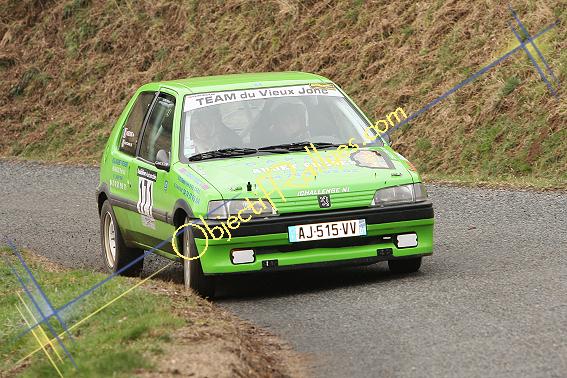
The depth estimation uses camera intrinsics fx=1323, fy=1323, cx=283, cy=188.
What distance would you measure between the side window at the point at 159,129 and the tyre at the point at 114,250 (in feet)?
2.96

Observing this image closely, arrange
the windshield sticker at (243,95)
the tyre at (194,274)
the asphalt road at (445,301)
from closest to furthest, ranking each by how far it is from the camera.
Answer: the asphalt road at (445,301), the tyre at (194,274), the windshield sticker at (243,95)

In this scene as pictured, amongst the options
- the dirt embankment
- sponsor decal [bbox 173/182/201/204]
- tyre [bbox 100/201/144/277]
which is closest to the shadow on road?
tyre [bbox 100/201/144/277]

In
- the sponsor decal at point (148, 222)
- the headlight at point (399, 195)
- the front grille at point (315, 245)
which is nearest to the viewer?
the front grille at point (315, 245)

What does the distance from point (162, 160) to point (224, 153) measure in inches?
20.4

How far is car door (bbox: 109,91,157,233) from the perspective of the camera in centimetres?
1165

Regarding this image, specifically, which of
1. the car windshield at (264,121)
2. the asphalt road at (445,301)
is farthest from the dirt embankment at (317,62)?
the car windshield at (264,121)

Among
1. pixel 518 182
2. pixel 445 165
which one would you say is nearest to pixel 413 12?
pixel 445 165

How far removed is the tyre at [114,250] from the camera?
39.3 feet

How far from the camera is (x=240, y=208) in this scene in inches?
382

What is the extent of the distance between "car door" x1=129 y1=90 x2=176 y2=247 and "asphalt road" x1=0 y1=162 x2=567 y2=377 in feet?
2.30

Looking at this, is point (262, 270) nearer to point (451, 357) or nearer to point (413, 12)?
point (451, 357)

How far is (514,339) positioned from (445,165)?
11617mm

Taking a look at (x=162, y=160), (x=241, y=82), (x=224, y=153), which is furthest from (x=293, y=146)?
(x=162, y=160)

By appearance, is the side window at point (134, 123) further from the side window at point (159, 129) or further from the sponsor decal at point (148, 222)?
the sponsor decal at point (148, 222)
